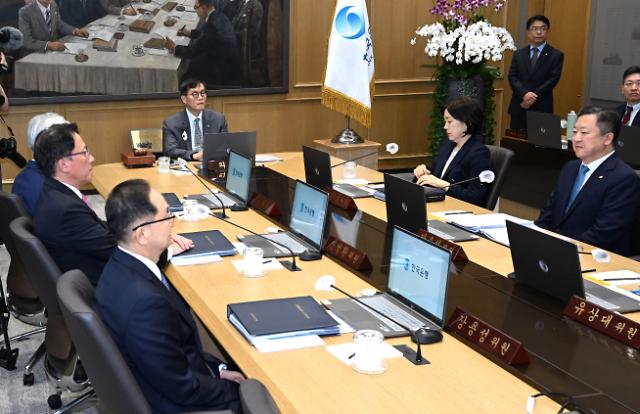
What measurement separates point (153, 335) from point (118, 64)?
555 cm

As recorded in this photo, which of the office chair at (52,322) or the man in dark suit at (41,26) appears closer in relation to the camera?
the office chair at (52,322)

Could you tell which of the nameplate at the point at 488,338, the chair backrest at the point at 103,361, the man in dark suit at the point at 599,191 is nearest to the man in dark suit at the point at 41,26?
the man in dark suit at the point at 599,191

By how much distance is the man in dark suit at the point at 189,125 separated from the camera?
5.77 metres

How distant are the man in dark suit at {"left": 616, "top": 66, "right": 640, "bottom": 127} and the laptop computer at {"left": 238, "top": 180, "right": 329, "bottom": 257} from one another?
11.6 ft

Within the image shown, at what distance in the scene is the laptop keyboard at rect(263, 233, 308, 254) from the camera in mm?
3359

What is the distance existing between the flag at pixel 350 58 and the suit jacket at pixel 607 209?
12.6ft

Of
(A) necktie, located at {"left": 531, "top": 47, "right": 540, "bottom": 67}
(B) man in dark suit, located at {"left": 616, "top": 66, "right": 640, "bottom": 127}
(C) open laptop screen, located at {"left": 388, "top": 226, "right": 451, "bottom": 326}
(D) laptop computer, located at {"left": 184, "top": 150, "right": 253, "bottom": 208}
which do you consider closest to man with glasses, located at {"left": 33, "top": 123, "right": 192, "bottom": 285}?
(D) laptop computer, located at {"left": 184, "top": 150, "right": 253, "bottom": 208}

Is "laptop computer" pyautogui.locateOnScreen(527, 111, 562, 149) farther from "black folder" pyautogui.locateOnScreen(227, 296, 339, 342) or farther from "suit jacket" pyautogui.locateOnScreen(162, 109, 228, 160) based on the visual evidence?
"black folder" pyautogui.locateOnScreen(227, 296, 339, 342)

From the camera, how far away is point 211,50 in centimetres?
770

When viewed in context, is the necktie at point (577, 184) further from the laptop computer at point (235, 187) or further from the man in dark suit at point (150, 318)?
the man in dark suit at point (150, 318)

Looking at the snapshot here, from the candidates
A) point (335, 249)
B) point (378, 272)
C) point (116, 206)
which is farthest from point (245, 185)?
point (116, 206)

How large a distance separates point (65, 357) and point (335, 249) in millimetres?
1128

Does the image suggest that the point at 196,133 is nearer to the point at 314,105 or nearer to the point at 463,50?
the point at 314,105

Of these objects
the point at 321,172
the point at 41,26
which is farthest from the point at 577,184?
the point at 41,26
